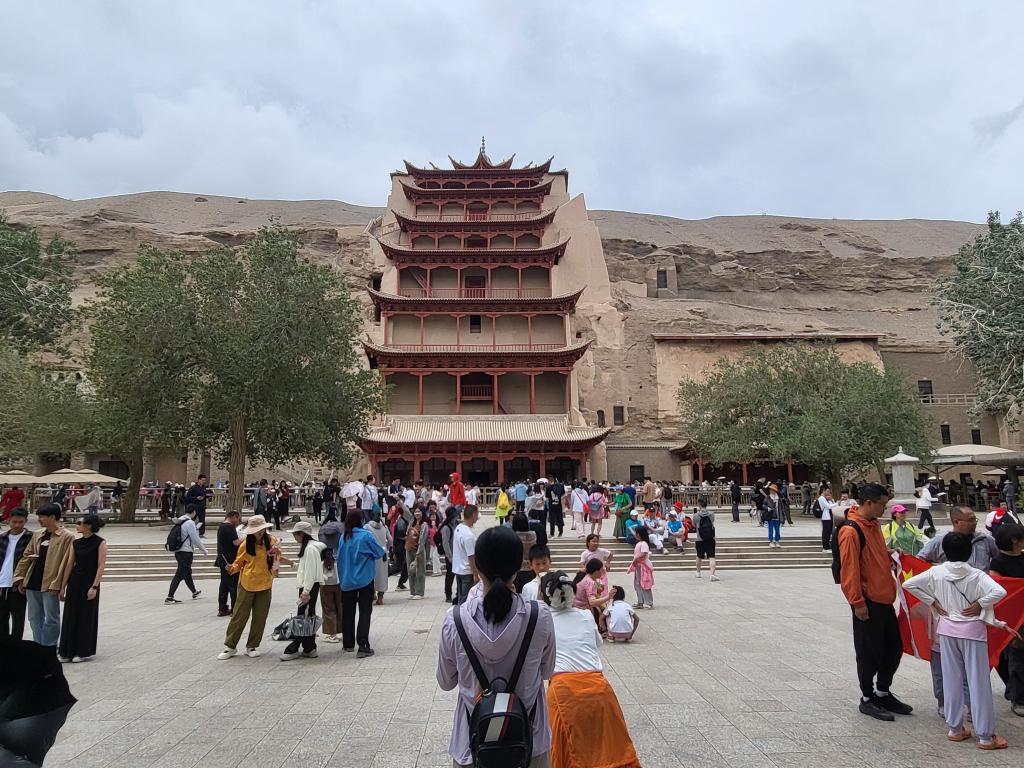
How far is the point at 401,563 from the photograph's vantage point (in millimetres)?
11227

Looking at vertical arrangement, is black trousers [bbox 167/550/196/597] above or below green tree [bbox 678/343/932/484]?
below

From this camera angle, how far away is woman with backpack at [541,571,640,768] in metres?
2.97

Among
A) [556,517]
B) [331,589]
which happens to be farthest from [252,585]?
[556,517]

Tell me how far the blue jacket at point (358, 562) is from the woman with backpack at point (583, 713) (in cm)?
392

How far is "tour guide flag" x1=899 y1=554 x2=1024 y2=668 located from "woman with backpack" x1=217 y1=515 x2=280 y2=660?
5826 millimetres

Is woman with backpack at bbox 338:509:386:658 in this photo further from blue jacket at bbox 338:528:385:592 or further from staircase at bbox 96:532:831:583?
staircase at bbox 96:532:831:583

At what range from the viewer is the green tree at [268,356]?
20641mm

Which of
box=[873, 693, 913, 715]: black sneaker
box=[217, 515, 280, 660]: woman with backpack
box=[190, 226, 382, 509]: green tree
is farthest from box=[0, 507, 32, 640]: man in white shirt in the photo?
box=[190, 226, 382, 509]: green tree

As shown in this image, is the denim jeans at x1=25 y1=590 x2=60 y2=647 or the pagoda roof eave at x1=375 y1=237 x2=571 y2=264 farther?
the pagoda roof eave at x1=375 y1=237 x2=571 y2=264

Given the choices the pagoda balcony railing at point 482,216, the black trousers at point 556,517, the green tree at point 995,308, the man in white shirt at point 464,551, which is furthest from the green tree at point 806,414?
the man in white shirt at point 464,551

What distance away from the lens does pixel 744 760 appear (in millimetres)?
4039

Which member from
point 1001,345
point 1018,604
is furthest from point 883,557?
point 1001,345

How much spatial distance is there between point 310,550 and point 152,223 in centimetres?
6058

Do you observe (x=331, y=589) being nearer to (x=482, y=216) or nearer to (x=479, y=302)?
(x=479, y=302)
